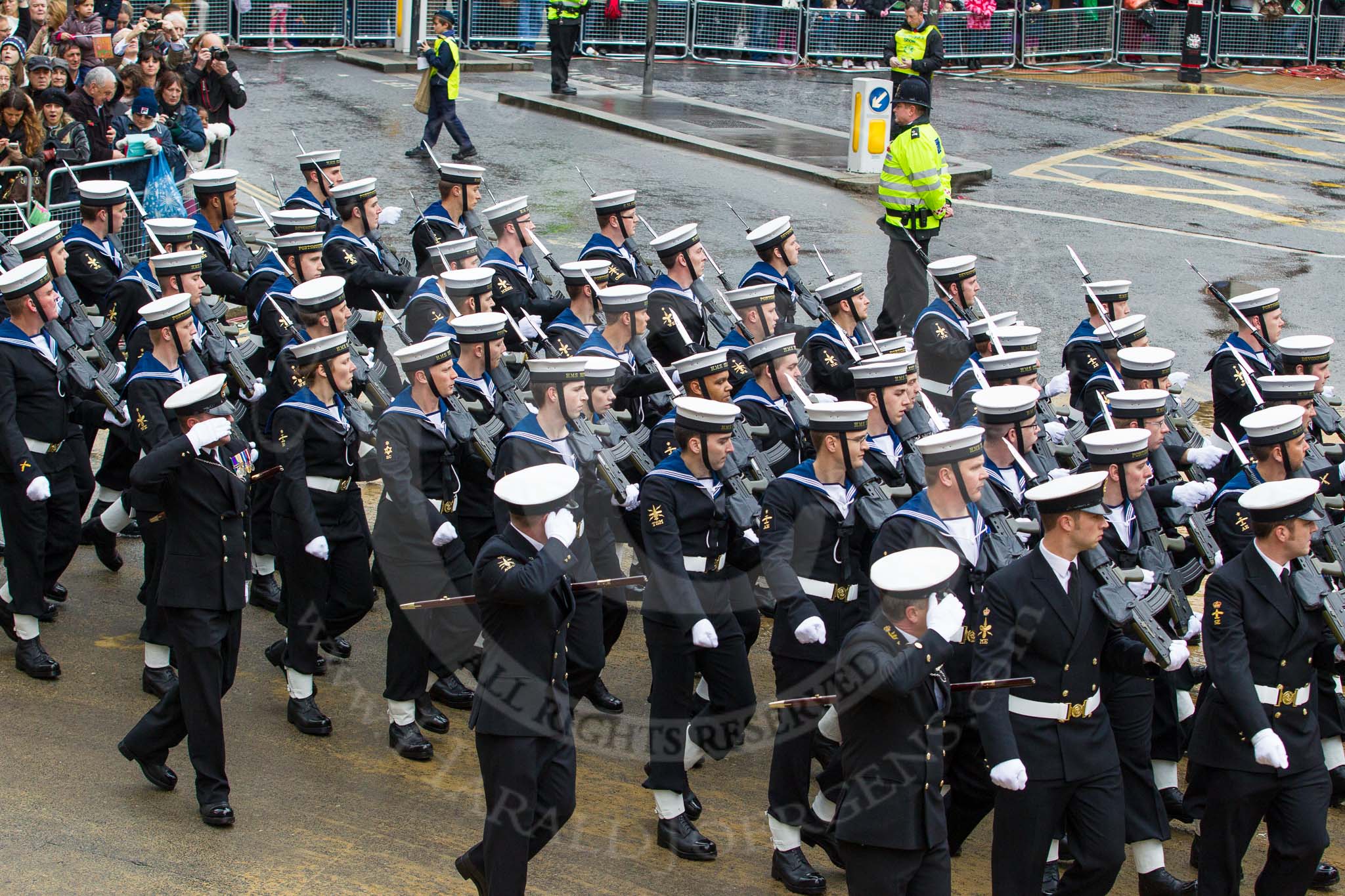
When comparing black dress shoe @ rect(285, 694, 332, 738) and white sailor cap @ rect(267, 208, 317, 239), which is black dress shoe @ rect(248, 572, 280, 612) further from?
white sailor cap @ rect(267, 208, 317, 239)

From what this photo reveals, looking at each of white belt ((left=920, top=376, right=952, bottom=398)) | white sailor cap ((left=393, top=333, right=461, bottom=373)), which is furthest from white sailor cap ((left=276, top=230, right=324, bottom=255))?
white belt ((left=920, top=376, right=952, bottom=398))

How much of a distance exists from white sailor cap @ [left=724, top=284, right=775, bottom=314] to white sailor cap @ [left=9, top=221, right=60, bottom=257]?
3951 mm

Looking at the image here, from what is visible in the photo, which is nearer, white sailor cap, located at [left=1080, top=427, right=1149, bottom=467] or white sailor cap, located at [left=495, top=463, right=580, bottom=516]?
white sailor cap, located at [left=495, top=463, right=580, bottom=516]

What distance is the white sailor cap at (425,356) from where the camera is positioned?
7588mm

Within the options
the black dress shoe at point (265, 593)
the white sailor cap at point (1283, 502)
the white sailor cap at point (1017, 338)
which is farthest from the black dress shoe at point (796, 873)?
the white sailor cap at point (1017, 338)

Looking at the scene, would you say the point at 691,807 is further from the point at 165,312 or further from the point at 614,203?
the point at 614,203

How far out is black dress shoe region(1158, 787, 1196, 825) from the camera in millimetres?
7168

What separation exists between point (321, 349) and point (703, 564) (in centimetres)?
213

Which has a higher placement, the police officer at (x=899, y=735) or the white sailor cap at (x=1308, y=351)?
the white sailor cap at (x=1308, y=351)

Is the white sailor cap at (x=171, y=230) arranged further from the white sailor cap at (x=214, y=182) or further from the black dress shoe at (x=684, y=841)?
the black dress shoe at (x=684, y=841)

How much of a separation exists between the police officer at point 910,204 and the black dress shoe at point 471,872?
7.19 m

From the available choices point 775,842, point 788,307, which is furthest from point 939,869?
point 788,307

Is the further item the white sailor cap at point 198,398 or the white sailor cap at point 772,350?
the white sailor cap at point 772,350

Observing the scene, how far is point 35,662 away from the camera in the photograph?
7.89 metres
